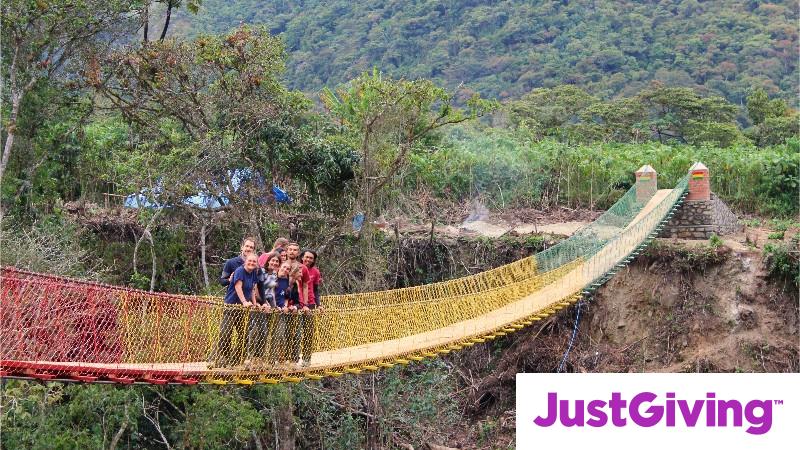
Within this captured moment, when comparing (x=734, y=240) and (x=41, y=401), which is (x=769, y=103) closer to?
(x=734, y=240)

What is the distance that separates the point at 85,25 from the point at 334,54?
10.7 metres

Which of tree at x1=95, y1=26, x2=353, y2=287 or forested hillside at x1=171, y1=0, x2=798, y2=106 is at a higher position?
forested hillside at x1=171, y1=0, x2=798, y2=106

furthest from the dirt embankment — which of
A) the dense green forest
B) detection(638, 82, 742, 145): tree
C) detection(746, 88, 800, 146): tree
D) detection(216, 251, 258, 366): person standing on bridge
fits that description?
detection(638, 82, 742, 145): tree

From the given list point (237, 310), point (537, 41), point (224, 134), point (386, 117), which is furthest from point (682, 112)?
point (237, 310)

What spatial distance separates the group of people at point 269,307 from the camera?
285 inches

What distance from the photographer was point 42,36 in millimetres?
12180

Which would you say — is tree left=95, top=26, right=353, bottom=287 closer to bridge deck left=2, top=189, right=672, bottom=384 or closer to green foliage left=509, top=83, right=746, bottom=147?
bridge deck left=2, top=189, right=672, bottom=384

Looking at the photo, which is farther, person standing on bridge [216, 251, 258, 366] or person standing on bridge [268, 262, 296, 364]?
person standing on bridge [268, 262, 296, 364]

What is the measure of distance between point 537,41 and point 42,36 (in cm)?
1333

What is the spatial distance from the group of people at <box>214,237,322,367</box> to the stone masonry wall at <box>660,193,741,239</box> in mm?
7054

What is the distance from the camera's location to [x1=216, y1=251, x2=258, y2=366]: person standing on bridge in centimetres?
720

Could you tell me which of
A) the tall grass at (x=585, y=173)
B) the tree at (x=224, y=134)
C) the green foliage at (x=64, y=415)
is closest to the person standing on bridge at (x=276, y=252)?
the green foliage at (x=64, y=415)

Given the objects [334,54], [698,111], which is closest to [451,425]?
[698,111]

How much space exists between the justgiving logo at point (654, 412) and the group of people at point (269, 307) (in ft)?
7.23
